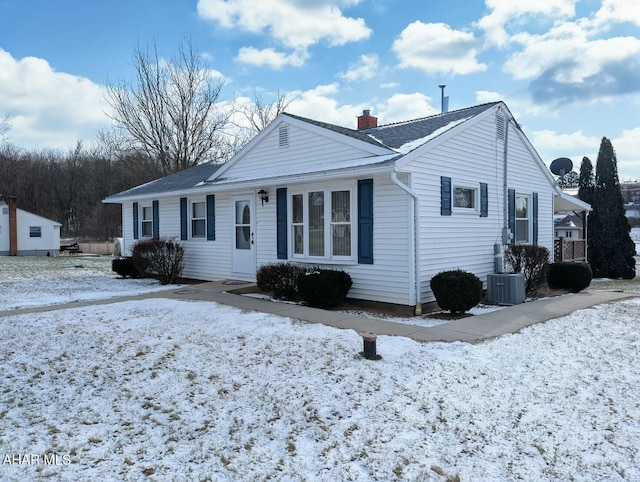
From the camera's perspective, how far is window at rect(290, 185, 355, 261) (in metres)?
9.35

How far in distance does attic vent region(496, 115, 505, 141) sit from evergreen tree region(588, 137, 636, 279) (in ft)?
44.4

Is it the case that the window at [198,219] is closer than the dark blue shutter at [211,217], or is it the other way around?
the dark blue shutter at [211,217]

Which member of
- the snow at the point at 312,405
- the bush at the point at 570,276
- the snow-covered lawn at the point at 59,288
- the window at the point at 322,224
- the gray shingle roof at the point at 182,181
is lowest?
the snow at the point at 312,405

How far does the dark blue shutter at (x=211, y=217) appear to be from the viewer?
12.5 meters

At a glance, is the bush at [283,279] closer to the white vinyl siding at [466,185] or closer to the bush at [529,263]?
the white vinyl siding at [466,185]

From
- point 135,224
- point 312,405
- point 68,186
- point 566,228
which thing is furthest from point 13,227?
point 566,228

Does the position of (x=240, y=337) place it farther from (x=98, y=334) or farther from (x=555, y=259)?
(x=555, y=259)

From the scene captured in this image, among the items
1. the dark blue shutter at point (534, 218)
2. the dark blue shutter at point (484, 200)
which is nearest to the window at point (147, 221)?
the dark blue shutter at point (484, 200)

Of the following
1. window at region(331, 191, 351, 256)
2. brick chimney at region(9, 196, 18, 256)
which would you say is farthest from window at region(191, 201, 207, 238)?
brick chimney at region(9, 196, 18, 256)

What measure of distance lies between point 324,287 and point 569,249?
435 inches

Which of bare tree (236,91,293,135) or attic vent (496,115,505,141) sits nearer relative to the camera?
attic vent (496,115,505,141)

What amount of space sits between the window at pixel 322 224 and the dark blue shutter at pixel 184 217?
175 inches

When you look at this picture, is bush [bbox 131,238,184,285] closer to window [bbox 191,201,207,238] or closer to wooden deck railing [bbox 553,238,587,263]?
window [bbox 191,201,207,238]

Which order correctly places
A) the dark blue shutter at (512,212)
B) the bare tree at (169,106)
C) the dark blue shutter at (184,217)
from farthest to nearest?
the bare tree at (169,106)
the dark blue shutter at (184,217)
the dark blue shutter at (512,212)
